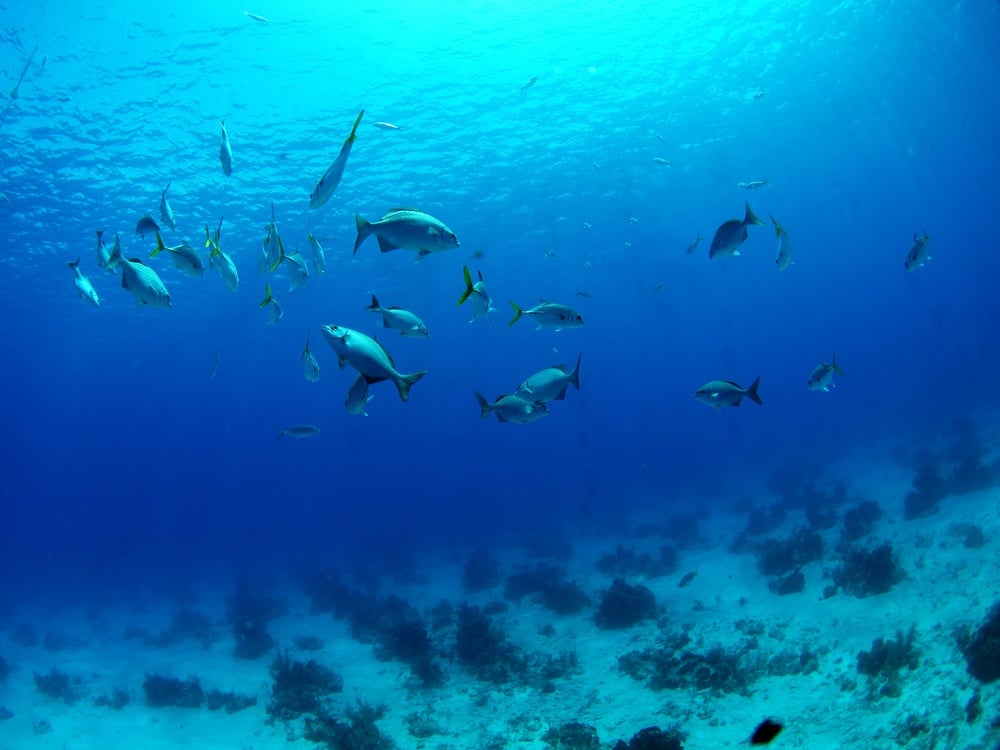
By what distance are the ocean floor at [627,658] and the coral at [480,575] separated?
0.14 m

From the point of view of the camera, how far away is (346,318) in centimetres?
4472

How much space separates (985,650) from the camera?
19.7 ft

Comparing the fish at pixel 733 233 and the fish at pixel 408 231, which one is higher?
the fish at pixel 733 233

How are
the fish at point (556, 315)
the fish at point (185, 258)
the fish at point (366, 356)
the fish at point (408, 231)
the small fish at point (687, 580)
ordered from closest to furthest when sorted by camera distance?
1. the fish at point (366, 356)
2. the fish at point (408, 231)
3. the fish at point (185, 258)
4. the fish at point (556, 315)
5. the small fish at point (687, 580)

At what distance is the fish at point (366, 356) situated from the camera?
4238 mm

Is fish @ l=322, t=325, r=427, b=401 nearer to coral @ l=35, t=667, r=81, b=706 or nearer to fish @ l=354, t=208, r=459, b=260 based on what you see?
fish @ l=354, t=208, r=459, b=260

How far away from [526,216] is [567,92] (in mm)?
11041

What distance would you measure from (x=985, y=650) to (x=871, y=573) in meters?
4.59

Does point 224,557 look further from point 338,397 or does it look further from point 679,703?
point 679,703

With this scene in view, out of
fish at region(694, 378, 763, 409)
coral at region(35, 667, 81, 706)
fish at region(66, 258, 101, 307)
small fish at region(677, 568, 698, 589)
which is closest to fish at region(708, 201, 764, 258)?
fish at region(694, 378, 763, 409)

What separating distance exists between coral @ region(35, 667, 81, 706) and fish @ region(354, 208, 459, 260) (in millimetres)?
16382

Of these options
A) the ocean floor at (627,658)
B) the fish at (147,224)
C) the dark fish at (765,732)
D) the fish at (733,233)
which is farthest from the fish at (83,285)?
the dark fish at (765,732)

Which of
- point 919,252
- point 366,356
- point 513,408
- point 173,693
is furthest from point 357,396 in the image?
point 173,693

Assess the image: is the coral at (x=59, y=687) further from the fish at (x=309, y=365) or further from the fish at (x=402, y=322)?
the fish at (x=402, y=322)
